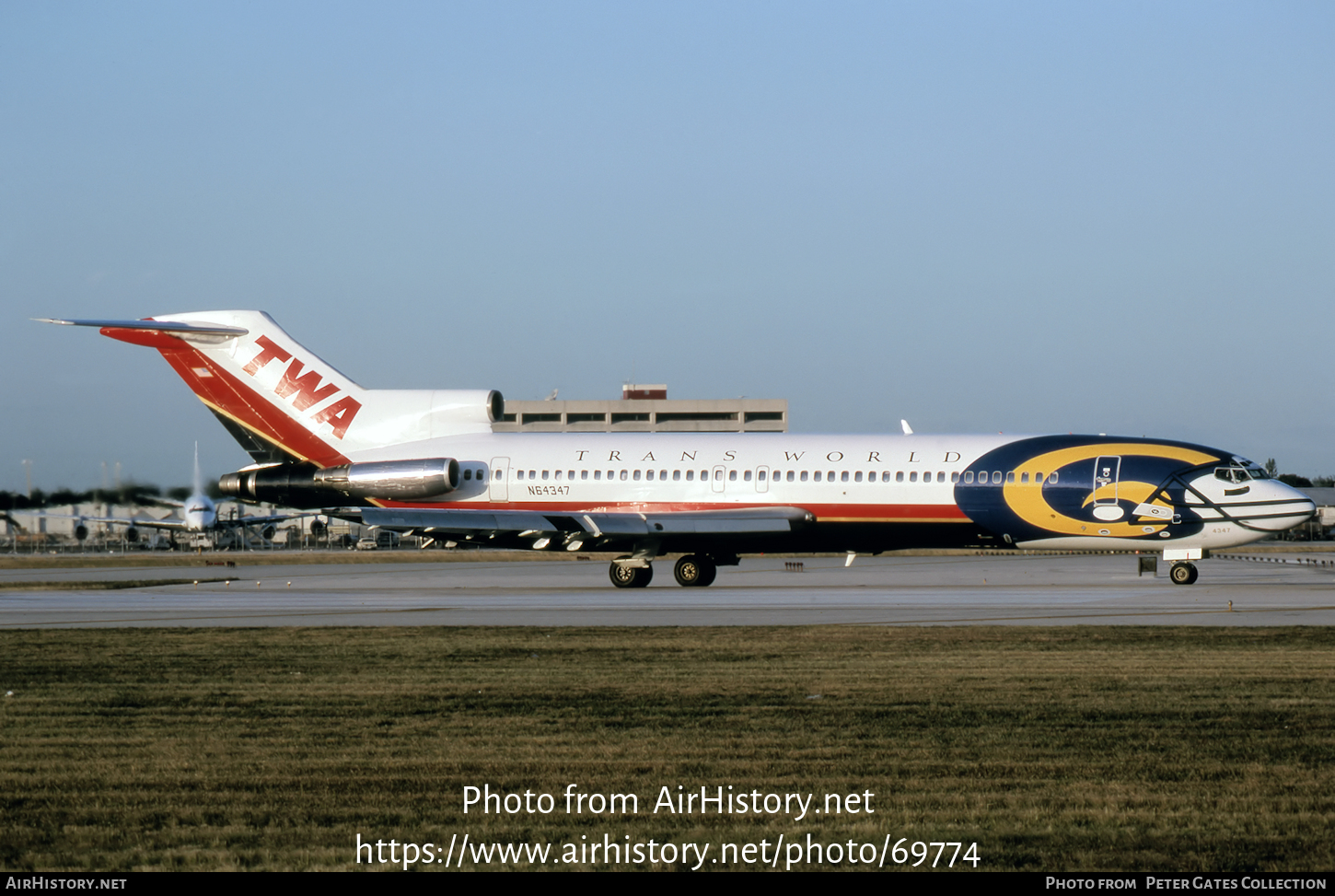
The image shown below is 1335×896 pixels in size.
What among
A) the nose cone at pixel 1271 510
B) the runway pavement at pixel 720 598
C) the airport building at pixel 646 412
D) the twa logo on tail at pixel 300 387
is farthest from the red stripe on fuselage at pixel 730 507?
the airport building at pixel 646 412

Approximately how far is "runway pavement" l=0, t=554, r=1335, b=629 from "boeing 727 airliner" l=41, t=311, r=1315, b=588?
1.21 metres

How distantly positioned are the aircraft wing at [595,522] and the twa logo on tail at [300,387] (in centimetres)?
398

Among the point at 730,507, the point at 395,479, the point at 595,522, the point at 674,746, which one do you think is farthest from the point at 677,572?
the point at 674,746

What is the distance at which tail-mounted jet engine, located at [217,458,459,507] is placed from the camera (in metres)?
34.6

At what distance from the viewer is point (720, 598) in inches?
1079

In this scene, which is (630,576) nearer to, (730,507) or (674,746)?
(730,507)

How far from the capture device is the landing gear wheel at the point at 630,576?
32.8m

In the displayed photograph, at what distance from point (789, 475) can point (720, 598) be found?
6.46m

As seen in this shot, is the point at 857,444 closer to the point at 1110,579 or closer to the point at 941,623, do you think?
the point at 1110,579

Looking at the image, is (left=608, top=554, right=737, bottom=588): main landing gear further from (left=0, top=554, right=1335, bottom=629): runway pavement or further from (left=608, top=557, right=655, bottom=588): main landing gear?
(left=0, top=554, right=1335, bottom=629): runway pavement

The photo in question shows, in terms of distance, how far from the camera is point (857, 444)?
33.2m

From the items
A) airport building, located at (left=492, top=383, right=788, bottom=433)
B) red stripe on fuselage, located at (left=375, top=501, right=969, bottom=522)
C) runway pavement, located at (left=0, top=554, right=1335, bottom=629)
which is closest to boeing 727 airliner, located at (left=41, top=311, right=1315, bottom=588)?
red stripe on fuselage, located at (left=375, top=501, right=969, bottom=522)

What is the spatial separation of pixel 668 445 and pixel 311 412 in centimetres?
960
